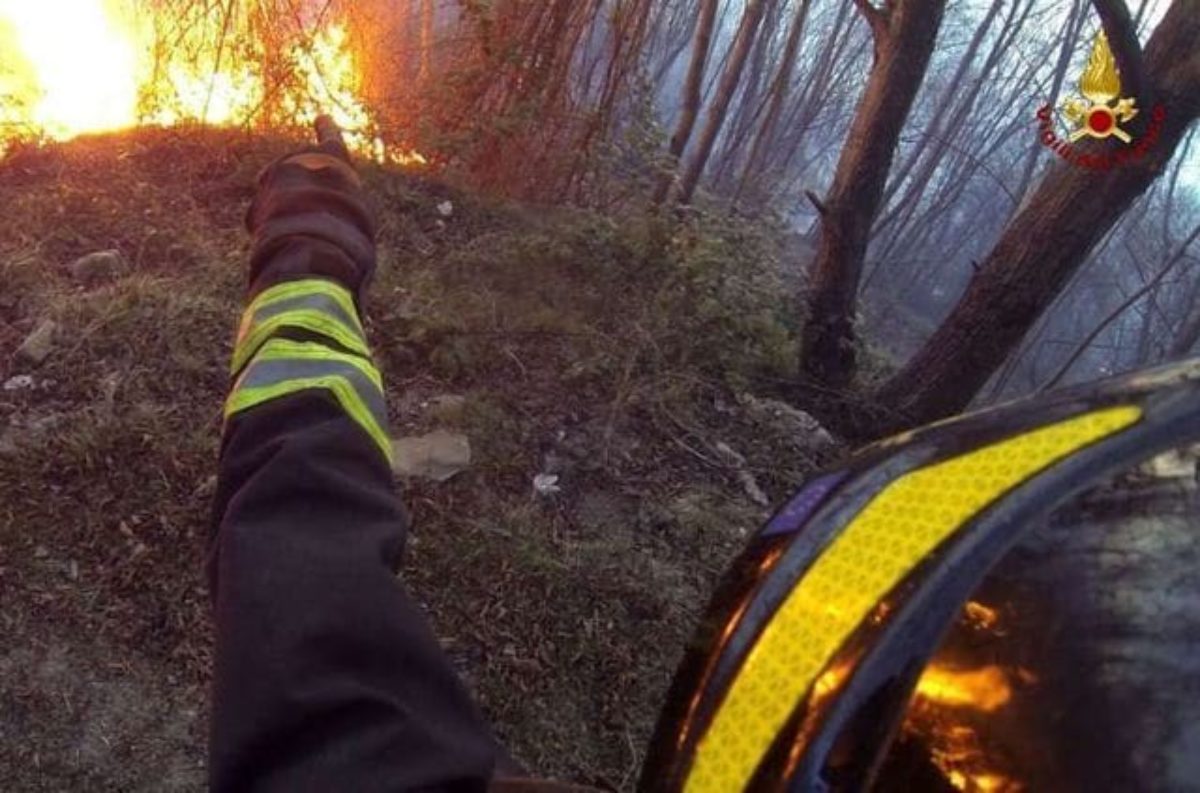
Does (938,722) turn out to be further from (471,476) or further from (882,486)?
(471,476)

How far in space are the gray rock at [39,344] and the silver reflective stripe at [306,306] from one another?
2.60m

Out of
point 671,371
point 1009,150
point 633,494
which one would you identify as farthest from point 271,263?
point 1009,150

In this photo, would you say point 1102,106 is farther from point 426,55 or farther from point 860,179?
point 426,55

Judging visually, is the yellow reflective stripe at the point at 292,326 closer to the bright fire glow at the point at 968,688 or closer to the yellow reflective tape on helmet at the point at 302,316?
the yellow reflective tape on helmet at the point at 302,316

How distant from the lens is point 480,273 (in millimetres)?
4941

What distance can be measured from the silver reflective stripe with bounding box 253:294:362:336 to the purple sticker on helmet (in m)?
0.89

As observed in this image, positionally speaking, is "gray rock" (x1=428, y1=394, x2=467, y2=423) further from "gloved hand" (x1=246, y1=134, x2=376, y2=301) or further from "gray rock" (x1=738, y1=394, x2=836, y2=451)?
"gloved hand" (x1=246, y1=134, x2=376, y2=301)

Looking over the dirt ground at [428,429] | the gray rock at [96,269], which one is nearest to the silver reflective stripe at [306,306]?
the dirt ground at [428,429]

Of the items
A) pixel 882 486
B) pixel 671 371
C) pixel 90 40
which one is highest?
pixel 90 40

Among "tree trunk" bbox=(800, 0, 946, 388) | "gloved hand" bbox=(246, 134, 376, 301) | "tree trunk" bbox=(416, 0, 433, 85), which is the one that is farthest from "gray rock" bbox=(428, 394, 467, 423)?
"tree trunk" bbox=(416, 0, 433, 85)

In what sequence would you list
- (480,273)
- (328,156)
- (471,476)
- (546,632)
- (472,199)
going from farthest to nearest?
(472,199) < (480,273) < (471,476) < (546,632) < (328,156)

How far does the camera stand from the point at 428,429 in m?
3.93

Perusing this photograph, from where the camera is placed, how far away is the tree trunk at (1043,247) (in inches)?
165

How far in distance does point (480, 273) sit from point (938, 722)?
411 cm
